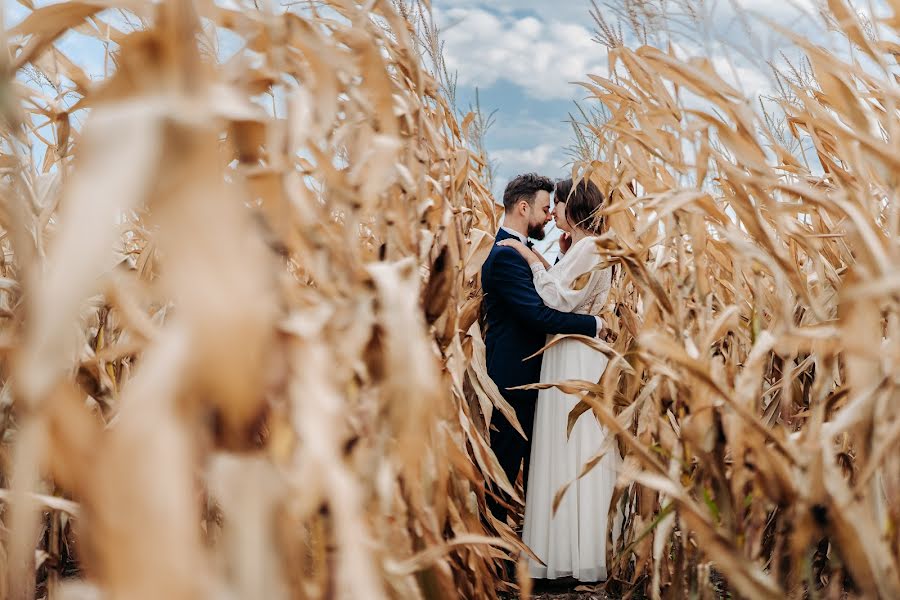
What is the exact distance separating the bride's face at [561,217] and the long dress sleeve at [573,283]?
18cm

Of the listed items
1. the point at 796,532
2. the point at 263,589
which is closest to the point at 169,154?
the point at 263,589

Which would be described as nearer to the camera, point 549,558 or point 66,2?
point 66,2

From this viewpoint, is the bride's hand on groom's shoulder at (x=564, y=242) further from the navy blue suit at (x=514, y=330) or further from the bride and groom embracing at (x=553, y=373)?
the navy blue suit at (x=514, y=330)

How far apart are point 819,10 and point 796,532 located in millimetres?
805

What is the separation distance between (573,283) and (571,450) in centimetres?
44

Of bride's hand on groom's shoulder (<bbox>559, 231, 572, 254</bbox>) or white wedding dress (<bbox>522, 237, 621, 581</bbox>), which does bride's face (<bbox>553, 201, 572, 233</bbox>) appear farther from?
white wedding dress (<bbox>522, 237, 621, 581</bbox>)

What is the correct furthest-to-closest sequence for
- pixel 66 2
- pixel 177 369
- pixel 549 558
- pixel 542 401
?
pixel 542 401
pixel 549 558
pixel 66 2
pixel 177 369

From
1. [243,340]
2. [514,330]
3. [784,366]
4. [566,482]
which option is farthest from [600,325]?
[243,340]

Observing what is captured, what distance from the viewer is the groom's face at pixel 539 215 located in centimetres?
216

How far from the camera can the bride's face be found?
6.84 feet

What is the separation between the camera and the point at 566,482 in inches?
67.5

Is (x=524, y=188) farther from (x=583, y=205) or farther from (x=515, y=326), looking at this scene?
(x=515, y=326)

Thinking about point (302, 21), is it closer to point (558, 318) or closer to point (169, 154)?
point (169, 154)

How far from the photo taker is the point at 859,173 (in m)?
0.78
